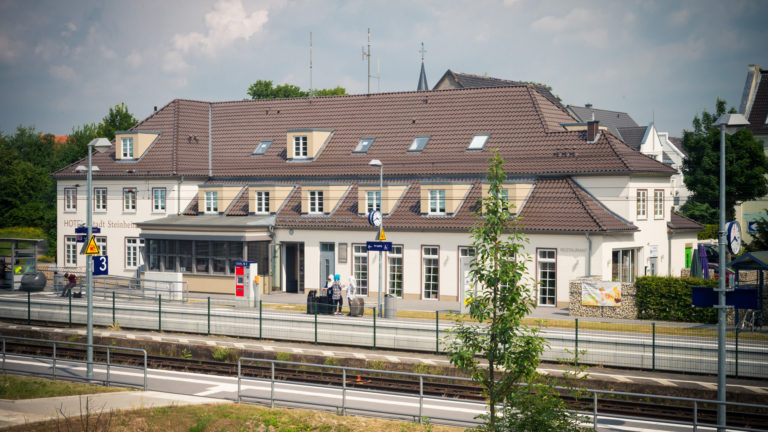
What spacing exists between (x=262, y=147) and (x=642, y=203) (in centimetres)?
2304

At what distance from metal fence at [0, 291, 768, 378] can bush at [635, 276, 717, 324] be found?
1.75 m

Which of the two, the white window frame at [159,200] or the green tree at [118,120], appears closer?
the white window frame at [159,200]

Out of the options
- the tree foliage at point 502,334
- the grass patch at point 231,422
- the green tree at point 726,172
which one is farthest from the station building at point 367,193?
the tree foliage at point 502,334

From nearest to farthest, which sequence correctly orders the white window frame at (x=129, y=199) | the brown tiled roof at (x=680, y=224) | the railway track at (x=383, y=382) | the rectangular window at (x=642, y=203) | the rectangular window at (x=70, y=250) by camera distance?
the railway track at (x=383, y=382) → the rectangular window at (x=642, y=203) → the brown tiled roof at (x=680, y=224) → the white window frame at (x=129, y=199) → the rectangular window at (x=70, y=250)

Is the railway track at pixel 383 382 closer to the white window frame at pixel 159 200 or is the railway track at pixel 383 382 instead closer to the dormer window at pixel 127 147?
the white window frame at pixel 159 200

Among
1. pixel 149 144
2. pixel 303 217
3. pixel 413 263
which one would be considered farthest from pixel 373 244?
pixel 149 144

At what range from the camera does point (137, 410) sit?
61.3ft

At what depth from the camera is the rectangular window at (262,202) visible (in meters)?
44.5

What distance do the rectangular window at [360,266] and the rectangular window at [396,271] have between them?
147 cm

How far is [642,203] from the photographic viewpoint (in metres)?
39.0

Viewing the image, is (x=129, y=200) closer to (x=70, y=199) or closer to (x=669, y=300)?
(x=70, y=199)

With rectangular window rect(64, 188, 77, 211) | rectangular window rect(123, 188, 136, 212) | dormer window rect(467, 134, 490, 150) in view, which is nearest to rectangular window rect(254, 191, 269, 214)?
rectangular window rect(123, 188, 136, 212)

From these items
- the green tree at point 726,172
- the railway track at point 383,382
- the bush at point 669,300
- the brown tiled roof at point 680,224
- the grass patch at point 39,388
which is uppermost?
the green tree at point 726,172

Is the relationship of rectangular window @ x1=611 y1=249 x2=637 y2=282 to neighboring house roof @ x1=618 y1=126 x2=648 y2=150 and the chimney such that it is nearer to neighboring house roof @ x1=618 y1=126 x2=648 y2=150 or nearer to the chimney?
the chimney
